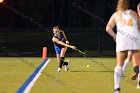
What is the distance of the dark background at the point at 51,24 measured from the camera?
34844 millimetres

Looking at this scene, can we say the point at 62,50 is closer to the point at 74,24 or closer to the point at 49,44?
the point at 49,44

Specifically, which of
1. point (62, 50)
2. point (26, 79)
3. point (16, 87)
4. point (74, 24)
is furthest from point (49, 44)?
point (16, 87)

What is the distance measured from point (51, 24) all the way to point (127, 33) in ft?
97.9

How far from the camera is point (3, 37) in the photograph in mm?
34812

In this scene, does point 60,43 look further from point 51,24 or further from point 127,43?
point 51,24

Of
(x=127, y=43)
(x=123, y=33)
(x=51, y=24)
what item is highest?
(x=51, y=24)

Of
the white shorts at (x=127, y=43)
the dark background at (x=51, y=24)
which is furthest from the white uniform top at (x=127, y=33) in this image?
the dark background at (x=51, y=24)

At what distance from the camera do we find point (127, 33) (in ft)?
35.5

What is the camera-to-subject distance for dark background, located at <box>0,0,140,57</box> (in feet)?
114

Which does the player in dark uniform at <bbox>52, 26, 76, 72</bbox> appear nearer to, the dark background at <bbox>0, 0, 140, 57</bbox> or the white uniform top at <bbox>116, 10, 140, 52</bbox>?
the white uniform top at <bbox>116, 10, 140, 52</bbox>

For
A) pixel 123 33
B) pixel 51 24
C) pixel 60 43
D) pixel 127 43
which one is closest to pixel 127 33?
pixel 123 33

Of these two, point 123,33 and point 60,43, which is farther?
point 60,43

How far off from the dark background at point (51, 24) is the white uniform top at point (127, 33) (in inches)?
906

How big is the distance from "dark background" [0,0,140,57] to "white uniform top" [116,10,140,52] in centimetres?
2301
